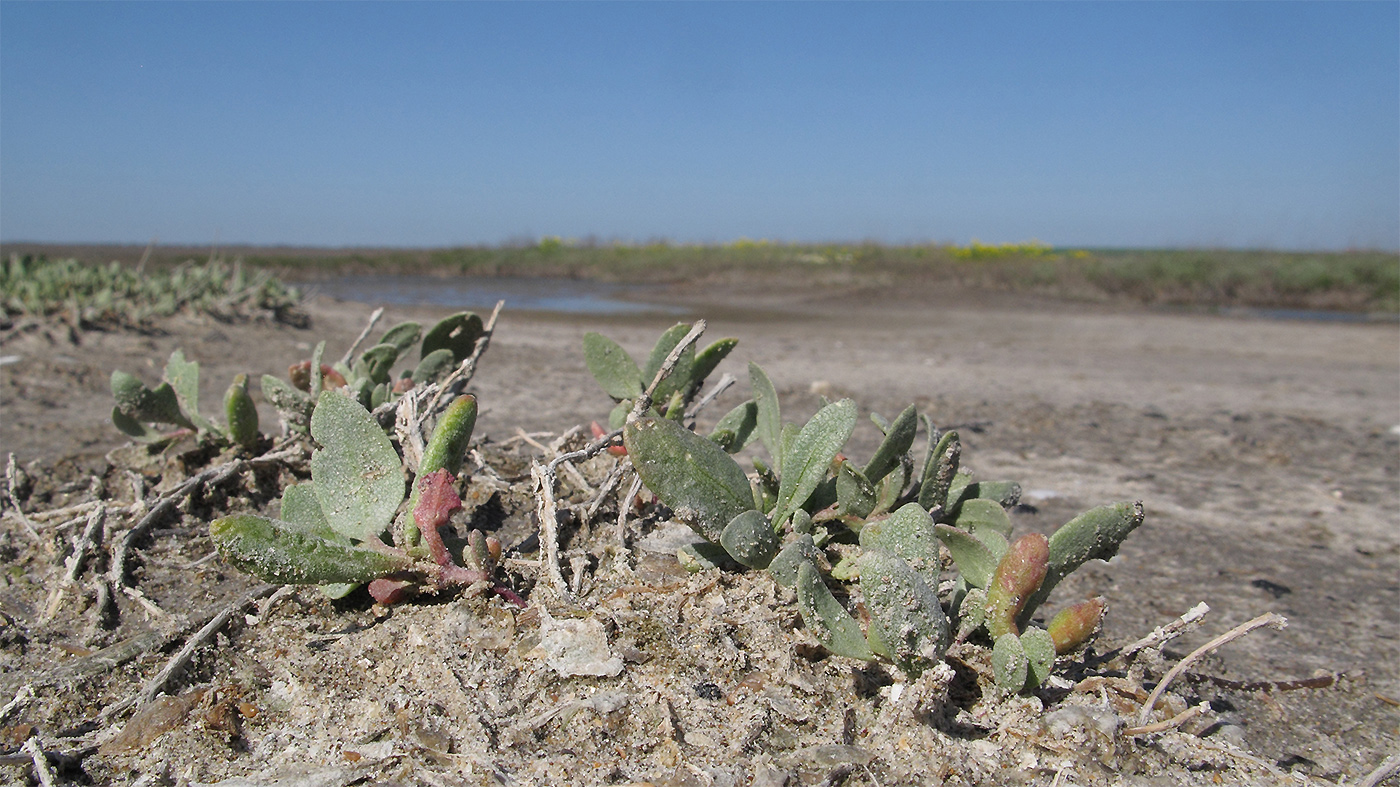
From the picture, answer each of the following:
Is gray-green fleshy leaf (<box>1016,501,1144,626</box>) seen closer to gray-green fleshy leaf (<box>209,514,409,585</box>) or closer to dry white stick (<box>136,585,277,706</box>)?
gray-green fleshy leaf (<box>209,514,409,585</box>)

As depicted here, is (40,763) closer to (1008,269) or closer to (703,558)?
(703,558)

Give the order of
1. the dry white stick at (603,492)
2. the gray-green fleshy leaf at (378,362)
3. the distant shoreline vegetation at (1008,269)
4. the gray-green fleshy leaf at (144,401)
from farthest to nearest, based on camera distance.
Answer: the distant shoreline vegetation at (1008,269) → the gray-green fleshy leaf at (378,362) → the gray-green fleshy leaf at (144,401) → the dry white stick at (603,492)

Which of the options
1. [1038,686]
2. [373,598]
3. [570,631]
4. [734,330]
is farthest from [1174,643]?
[734,330]

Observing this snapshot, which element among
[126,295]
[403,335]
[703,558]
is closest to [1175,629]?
[703,558]

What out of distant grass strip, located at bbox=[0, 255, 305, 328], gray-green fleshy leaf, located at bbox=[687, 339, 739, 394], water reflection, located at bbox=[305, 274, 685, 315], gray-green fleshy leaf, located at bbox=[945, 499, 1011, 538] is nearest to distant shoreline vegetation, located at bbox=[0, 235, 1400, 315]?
distant grass strip, located at bbox=[0, 255, 305, 328]

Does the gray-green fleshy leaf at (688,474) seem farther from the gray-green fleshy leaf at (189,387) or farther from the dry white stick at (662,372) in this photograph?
the gray-green fleshy leaf at (189,387)

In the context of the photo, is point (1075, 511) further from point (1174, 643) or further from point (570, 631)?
point (570, 631)

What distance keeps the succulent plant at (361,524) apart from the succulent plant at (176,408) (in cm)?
50

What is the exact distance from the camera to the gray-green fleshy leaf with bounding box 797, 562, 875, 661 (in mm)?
1146

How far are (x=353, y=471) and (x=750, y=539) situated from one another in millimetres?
659

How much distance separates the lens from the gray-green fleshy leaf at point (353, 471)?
4.56ft

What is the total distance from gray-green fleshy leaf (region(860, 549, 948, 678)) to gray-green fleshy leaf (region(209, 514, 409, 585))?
68 cm

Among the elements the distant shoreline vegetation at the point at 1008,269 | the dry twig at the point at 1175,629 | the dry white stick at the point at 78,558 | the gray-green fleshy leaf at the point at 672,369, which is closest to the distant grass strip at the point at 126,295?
the distant shoreline vegetation at the point at 1008,269

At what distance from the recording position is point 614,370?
1.79 m
